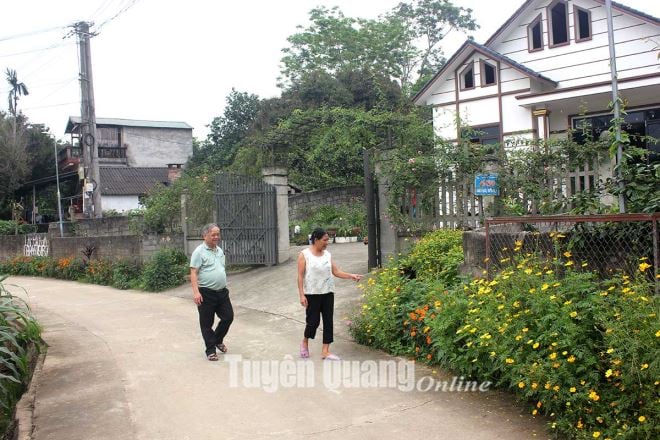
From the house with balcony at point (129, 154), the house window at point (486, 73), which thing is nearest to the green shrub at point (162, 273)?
the house window at point (486, 73)

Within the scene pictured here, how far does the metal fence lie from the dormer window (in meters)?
13.5

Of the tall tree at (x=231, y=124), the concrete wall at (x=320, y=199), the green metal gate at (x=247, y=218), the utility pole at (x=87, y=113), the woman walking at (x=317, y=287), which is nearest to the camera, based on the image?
the woman walking at (x=317, y=287)

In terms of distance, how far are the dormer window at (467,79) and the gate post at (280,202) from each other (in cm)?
816

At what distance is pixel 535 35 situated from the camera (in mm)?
17812

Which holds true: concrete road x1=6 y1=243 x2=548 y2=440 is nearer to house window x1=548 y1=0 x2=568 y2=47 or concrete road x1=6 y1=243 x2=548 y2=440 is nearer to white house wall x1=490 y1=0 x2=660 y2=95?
white house wall x1=490 y1=0 x2=660 y2=95

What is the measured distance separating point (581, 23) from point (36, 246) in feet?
65.2

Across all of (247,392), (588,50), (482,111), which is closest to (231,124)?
(482,111)

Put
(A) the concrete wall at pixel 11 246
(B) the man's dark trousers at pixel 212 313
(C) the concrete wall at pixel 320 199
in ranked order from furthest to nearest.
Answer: (A) the concrete wall at pixel 11 246 < (C) the concrete wall at pixel 320 199 < (B) the man's dark trousers at pixel 212 313

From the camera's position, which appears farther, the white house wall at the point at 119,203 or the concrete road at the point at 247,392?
the white house wall at the point at 119,203

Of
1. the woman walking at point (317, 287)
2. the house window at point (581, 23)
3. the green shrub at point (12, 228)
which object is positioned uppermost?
the house window at point (581, 23)

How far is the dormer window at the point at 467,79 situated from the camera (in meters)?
18.6

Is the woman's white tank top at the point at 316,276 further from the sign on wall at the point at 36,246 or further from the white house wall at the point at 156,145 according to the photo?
the white house wall at the point at 156,145

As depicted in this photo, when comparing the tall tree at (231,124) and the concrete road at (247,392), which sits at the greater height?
the tall tree at (231,124)

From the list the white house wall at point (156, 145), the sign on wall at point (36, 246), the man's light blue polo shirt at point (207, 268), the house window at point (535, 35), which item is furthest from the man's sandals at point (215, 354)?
the white house wall at point (156, 145)
